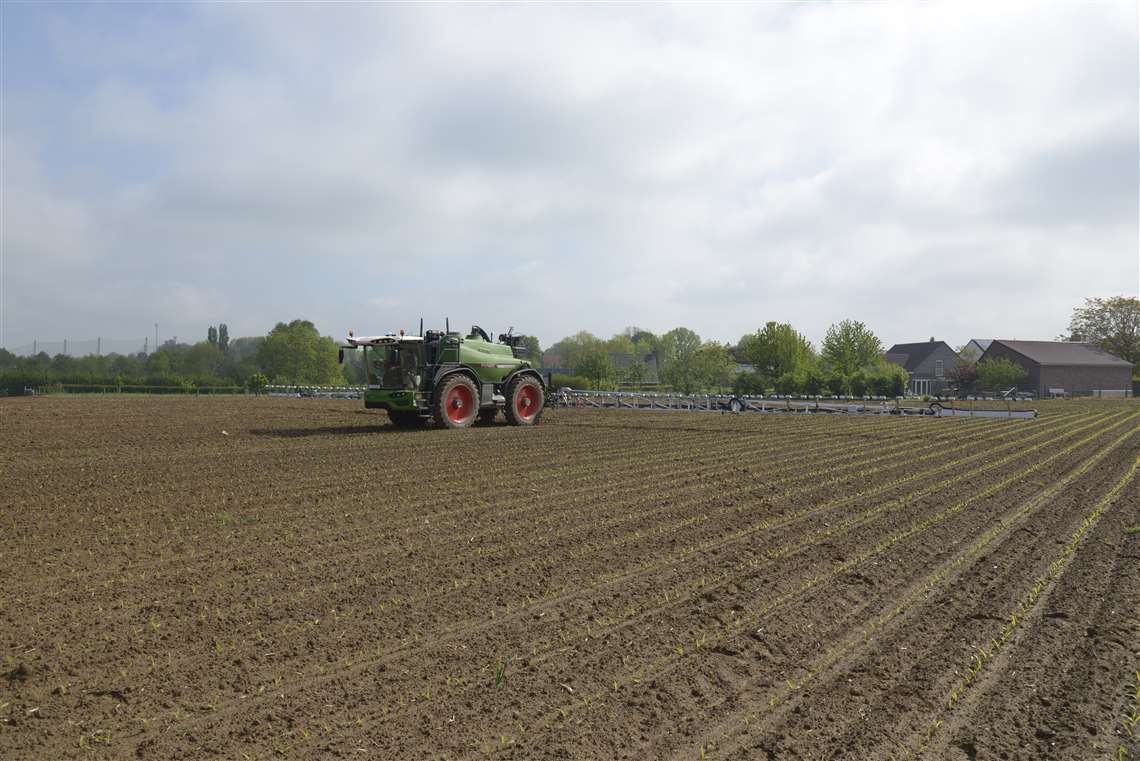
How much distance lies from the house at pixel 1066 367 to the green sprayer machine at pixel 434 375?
5821cm

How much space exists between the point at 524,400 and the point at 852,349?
39871 millimetres

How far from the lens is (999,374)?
195 ft

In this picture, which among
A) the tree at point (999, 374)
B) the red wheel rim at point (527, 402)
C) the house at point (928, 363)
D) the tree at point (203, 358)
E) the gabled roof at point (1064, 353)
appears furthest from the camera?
the house at point (928, 363)

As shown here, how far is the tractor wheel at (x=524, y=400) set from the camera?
19828 mm

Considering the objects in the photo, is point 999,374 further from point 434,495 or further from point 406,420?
point 434,495

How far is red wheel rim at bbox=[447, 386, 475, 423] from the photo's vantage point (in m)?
18.5

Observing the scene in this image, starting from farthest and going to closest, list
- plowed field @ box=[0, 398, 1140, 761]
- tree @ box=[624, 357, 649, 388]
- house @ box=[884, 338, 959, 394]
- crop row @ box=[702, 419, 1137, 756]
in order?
house @ box=[884, 338, 959, 394], tree @ box=[624, 357, 649, 388], crop row @ box=[702, 419, 1137, 756], plowed field @ box=[0, 398, 1140, 761]

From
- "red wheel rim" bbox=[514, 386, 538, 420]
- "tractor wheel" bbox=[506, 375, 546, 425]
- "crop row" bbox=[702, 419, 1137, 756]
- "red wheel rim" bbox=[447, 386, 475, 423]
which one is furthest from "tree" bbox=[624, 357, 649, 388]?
"crop row" bbox=[702, 419, 1137, 756]

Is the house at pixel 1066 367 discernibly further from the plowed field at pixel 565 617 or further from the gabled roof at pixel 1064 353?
the plowed field at pixel 565 617

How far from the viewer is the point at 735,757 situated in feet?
11.3

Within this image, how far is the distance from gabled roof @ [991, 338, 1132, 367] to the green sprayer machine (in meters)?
63.4

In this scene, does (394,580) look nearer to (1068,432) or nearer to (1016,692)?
(1016,692)

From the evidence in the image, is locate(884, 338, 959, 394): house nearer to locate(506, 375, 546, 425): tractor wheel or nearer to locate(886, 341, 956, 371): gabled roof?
locate(886, 341, 956, 371): gabled roof

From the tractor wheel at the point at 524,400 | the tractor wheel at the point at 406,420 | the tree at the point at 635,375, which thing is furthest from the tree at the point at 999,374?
the tractor wheel at the point at 406,420
